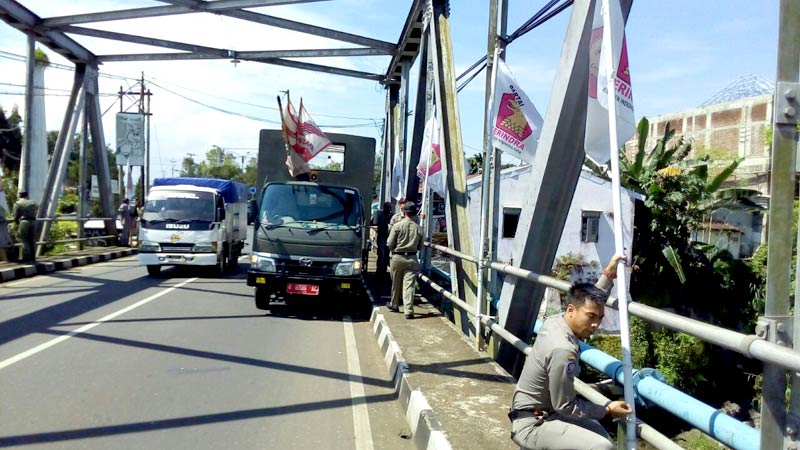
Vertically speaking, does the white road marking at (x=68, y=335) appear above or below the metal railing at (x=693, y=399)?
below

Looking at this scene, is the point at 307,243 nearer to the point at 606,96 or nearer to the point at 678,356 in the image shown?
the point at 606,96

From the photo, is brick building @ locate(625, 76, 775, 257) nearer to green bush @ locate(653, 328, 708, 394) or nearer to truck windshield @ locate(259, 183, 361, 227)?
green bush @ locate(653, 328, 708, 394)

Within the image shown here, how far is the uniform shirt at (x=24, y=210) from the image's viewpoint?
1505 centimetres

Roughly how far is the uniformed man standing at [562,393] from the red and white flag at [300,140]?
9.38m

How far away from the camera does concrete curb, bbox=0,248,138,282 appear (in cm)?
1429

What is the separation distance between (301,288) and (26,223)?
8955 millimetres

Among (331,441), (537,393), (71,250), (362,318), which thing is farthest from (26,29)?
(537,393)

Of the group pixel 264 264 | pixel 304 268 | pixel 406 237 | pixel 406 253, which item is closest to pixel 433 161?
pixel 406 237

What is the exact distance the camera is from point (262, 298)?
10.8 m

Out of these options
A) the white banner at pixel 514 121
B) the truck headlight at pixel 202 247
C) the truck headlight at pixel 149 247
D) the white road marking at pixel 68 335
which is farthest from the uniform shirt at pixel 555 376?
the truck headlight at pixel 149 247

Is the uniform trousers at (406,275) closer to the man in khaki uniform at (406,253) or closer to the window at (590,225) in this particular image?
the man in khaki uniform at (406,253)

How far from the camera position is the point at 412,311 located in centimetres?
937

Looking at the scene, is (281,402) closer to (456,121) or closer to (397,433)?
(397,433)

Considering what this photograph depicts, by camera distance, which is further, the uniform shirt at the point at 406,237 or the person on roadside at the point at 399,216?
the person on roadside at the point at 399,216
